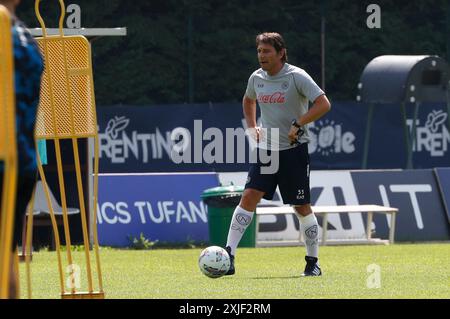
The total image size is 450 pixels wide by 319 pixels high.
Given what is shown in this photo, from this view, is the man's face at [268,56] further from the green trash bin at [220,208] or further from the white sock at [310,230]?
the green trash bin at [220,208]

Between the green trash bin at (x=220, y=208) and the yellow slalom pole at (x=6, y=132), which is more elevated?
the yellow slalom pole at (x=6, y=132)

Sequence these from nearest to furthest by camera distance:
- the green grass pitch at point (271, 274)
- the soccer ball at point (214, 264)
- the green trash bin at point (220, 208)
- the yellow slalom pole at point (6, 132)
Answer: the yellow slalom pole at point (6, 132) < the green grass pitch at point (271, 274) < the soccer ball at point (214, 264) < the green trash bin at point (220, 208)

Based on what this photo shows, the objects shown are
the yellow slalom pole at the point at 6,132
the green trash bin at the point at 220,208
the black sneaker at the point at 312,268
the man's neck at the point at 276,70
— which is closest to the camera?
the yellow slalom pole at the point at 6,132

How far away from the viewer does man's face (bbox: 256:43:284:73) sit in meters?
11.7

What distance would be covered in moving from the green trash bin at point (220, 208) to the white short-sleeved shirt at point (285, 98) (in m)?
4.67

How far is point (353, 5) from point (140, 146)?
9.84m

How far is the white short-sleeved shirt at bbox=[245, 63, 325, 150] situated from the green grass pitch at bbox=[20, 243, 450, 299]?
1.18m

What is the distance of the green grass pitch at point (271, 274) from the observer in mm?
9758

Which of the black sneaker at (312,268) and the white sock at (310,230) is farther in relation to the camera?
the white sock at (310,230)

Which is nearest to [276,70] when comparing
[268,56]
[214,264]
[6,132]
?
[268,56]

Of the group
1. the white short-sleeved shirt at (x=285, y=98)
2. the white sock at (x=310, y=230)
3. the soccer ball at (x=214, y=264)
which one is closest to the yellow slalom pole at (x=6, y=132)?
the soccer ball at (x=214, y=264)

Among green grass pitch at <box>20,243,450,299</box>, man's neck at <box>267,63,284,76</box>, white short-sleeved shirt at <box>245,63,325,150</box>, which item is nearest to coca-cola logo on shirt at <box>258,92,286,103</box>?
white short-sleeved shirt at <box>245,63,325,150</box>
